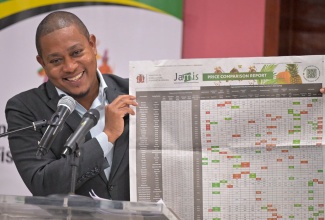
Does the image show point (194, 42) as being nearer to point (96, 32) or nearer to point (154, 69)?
point (96, 32)

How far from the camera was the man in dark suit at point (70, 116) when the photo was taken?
2.46 m

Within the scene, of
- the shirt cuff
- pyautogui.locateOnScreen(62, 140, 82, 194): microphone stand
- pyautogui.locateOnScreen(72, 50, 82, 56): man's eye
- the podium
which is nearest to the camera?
the podium

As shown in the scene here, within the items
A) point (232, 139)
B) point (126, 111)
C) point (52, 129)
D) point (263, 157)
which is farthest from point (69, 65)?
point (263, 157)

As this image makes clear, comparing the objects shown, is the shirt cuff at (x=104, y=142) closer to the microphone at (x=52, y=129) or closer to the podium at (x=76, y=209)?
the microphone at (x=52, y=129)

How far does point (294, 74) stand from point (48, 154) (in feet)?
3.19

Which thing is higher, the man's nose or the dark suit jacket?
the man's nose

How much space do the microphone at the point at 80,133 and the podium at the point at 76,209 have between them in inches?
8.0

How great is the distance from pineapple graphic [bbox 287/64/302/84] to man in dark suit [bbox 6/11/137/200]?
1.96 ft

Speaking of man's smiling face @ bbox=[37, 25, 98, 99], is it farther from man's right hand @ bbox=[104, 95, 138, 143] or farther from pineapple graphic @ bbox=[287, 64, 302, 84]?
pineapple graphic @ bbox=[287, 64, 302, 84]

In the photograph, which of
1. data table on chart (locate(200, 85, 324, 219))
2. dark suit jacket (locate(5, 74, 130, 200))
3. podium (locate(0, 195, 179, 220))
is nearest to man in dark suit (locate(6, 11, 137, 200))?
dark suit jacket (locate(5, 74, 130, 200))

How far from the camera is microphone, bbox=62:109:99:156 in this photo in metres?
1.98

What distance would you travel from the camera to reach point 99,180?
99.7 inches

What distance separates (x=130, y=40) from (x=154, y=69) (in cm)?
106

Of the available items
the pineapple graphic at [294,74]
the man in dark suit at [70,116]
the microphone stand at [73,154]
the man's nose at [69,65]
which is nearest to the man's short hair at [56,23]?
the man in dark suit at [70,116]
